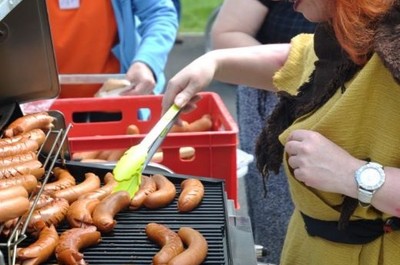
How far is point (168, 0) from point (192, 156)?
1.06m

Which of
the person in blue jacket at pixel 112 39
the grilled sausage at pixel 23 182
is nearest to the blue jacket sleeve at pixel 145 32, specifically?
the person in blue jacket at pixel 112 39

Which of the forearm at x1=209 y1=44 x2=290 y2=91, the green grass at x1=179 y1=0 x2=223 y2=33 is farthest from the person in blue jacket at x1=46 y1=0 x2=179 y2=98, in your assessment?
the green grass at x1=179 y1=0 x2=223 y2=33

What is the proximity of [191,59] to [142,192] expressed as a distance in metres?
6.49

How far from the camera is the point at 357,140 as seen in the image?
166 centimetres

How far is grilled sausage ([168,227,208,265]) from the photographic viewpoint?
1.52 m

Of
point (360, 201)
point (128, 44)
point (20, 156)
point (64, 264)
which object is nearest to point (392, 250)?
point (360, 201)

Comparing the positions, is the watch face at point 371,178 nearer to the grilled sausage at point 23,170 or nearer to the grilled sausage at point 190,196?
the grilled sausage at point 190,196

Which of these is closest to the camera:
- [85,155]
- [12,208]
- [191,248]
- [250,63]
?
[12,208]

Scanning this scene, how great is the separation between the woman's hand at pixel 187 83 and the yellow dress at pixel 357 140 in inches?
13.6

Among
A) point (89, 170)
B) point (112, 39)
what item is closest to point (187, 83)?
point (89, 170)

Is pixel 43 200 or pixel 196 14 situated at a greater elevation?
pixel 43 200

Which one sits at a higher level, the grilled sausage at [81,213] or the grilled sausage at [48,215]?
the grilled sausage at [48,215]

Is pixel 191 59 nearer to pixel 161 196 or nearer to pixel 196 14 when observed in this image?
pixel 196 14

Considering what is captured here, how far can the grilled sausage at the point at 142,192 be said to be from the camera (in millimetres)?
1814
